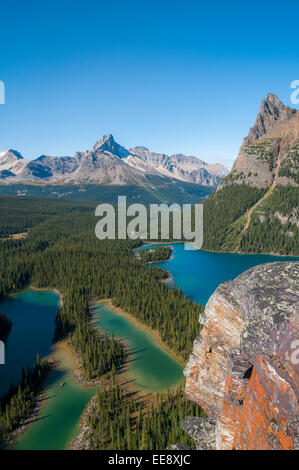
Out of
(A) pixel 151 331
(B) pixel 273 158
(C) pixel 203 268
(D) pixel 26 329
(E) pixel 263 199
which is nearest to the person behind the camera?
(A) pixel 151 331

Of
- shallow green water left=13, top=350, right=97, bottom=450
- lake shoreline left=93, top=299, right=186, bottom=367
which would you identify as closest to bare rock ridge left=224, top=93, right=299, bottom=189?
lake shoreline left=93, top=299, right=186, bottom=367

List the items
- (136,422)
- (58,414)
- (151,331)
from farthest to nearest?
1. (151,331)
2. (58,414)
3. (136,422)

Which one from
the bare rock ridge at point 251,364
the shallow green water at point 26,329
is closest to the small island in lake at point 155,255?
the shallow green water at point 26,329

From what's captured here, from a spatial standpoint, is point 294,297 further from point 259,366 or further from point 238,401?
point 238,401

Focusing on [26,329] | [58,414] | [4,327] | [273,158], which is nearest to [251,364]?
[58,414]

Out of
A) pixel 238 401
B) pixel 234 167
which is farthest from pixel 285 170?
pixel 238 401

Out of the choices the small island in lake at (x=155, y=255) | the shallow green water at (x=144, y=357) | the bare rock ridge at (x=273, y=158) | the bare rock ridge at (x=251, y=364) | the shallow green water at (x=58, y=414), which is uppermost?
the bare rock ridge at (x=273, y=158)

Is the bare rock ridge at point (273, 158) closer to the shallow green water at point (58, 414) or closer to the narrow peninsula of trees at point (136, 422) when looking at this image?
the narrow peninsula of trees at point (136, 422)

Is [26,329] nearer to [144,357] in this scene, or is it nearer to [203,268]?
[144,357]
